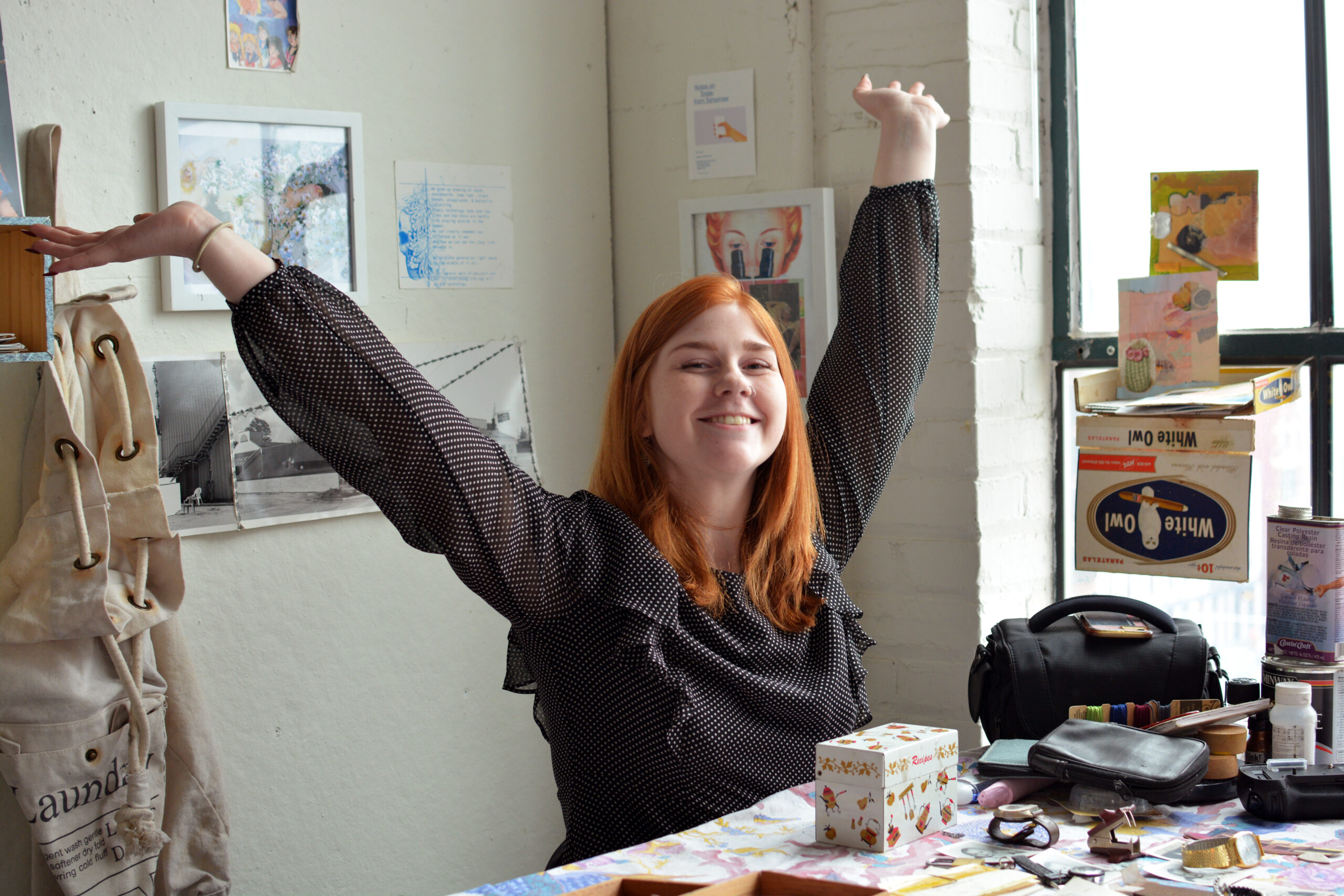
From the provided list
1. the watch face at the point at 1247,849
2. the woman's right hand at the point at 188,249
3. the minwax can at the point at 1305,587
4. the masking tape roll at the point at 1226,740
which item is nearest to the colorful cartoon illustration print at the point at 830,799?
the watch face at the point at 1247,849

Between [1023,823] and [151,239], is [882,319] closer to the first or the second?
[1023,823]

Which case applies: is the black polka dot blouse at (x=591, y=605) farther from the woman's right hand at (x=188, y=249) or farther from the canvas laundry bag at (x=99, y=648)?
the canvas laundry bag at (x=99, y=648)

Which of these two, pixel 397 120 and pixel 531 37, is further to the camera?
pixel 531 37

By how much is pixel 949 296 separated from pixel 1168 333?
1.22 feet

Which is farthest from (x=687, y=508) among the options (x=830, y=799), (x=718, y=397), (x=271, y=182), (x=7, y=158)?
(x=7, y=158)

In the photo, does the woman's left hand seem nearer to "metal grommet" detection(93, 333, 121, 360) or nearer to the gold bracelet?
the gold bracelet

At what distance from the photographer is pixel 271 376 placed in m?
1.31

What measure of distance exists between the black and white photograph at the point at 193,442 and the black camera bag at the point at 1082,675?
4.04 ft

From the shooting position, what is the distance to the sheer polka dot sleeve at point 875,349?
5.89ft

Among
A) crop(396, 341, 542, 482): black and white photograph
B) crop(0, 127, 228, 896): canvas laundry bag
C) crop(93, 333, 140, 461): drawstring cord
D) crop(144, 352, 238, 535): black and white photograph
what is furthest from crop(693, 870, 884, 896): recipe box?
crop(396, 341, 542, 482): black and white photograph

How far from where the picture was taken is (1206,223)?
6.38 ft

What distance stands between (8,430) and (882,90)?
1404 millimetres

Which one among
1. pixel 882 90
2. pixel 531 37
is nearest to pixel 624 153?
pixel 531 37

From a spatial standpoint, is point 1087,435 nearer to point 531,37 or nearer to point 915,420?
point 915,420
